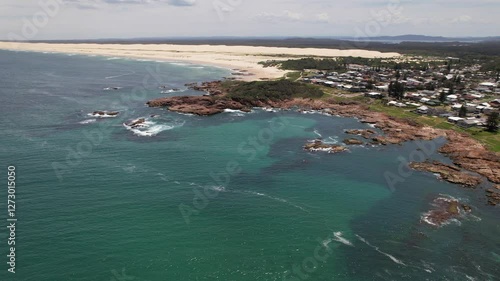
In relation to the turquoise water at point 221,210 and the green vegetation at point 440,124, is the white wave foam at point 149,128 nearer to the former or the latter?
the turquoise water at point 221,210

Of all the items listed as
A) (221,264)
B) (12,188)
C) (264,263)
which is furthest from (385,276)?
(12,188)

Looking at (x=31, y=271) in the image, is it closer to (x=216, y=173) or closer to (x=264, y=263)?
(x=264, y=263)

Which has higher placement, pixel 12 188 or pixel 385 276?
pixel 12 188

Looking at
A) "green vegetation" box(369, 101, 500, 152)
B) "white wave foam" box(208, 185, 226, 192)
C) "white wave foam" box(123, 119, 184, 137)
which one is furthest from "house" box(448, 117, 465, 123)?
"white wave foam" box(123, 119, 184, 137)

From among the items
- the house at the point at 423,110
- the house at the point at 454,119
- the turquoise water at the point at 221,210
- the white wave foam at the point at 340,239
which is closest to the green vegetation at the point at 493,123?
the house at the point at 454,119

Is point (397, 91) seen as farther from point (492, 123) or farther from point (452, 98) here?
point (492, 123)

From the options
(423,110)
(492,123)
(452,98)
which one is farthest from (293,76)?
(492,123)
